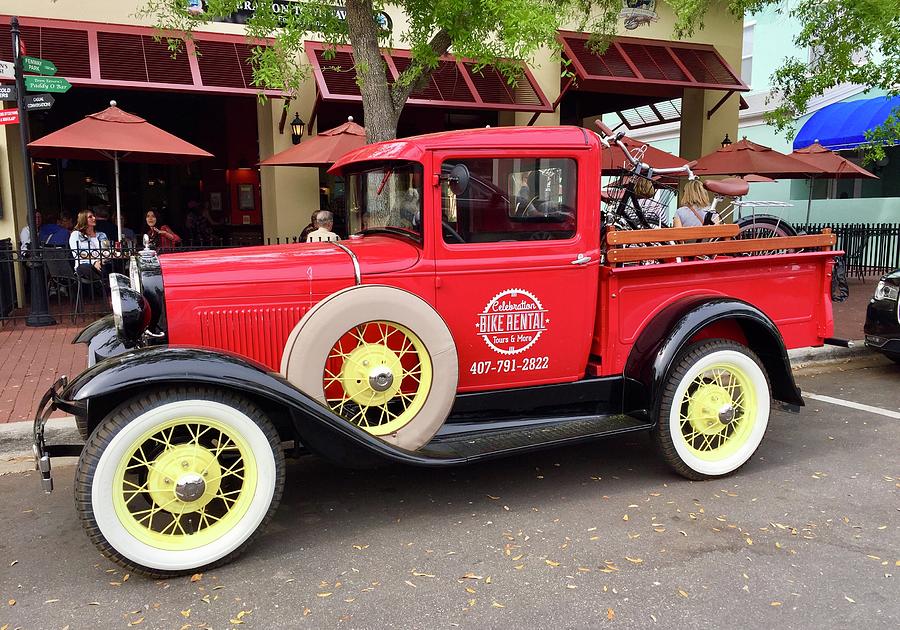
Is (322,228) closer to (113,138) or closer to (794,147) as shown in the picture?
(113,138)

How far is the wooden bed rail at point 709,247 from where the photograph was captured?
153 inches

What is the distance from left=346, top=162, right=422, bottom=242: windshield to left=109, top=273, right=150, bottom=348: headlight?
1390 millimetres

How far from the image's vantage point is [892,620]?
2.65m

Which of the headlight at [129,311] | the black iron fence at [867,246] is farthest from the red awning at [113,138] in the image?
the black iron fence at [867,246]

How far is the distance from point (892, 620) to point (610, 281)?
6.71ft

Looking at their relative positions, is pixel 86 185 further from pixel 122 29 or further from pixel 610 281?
pixel 610 281

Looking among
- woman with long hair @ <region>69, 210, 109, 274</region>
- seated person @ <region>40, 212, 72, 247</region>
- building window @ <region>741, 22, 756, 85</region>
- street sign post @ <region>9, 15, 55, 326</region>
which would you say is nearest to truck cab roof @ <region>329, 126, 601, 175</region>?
street sign post @ <region>9, 15, 55, 326</region>

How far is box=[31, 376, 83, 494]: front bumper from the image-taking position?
2.93m

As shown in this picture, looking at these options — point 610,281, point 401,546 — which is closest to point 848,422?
point 610,281

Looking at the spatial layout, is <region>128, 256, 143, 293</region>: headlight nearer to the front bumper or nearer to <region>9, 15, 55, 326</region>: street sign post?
the front bumper

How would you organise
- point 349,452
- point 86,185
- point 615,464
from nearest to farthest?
point 349,452
point 615,464
point 86,185

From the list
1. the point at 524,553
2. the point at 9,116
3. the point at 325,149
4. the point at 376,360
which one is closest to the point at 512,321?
the point at 376,360

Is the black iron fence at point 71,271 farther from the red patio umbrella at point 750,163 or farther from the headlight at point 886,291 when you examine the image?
the red patio umbrella at point 750,163

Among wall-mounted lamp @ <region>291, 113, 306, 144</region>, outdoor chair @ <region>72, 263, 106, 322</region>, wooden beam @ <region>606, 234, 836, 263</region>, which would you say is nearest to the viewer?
wooden beam @ <region>606, 234, 836, 263</region>
